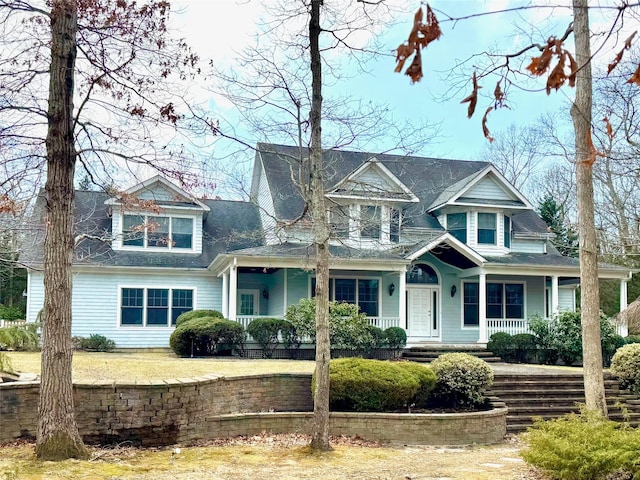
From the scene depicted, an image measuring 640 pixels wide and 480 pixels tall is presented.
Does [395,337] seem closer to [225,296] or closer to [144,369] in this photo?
[225,296]

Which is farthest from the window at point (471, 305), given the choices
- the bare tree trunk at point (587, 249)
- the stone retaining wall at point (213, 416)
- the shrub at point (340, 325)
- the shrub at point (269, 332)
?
the bare tree trunk at point (587, 249)

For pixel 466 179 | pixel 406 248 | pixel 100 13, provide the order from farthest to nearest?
pixel 466 179
pixel 406 248
pixel 100 13

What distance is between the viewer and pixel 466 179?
25.3m

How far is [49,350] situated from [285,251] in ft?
43.5

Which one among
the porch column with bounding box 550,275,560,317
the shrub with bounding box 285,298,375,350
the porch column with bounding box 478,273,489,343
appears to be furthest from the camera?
the porch column with bounding box 550,275,560,317

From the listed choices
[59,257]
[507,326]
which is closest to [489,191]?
[507,326]

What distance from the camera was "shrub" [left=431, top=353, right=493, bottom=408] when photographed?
12625 mm

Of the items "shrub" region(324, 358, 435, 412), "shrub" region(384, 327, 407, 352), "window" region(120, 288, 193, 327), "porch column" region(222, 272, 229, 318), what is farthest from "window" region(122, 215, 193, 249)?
"shrub" region(324, 358, 435, 412)

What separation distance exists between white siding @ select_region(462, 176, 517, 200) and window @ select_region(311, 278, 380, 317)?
5.23 meters

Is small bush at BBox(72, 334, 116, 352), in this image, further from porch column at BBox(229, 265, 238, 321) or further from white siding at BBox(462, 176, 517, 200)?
white siding at BBox(462, 176, 517, 200)

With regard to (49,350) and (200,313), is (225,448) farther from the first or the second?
(200,313)

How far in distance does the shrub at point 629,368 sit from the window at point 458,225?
32.2ft

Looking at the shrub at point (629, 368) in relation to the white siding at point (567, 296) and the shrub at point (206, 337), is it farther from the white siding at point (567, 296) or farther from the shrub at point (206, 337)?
the white siding at point (567, 296)

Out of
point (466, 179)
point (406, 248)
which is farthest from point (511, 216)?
point (406, 248)
